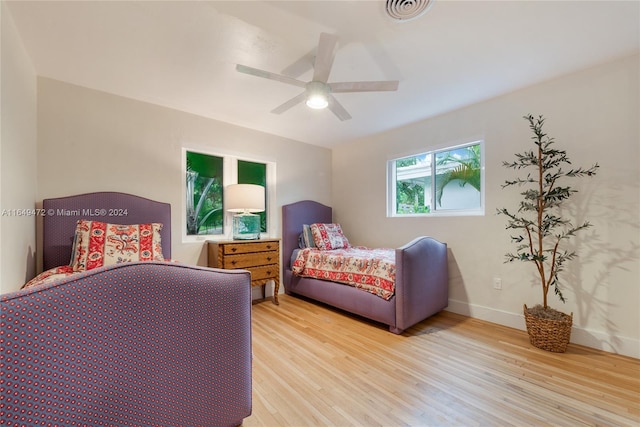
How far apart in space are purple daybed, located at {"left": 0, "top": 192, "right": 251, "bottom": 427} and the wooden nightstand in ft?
5.40

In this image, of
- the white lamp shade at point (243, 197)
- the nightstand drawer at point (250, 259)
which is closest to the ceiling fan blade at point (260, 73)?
the white lamp shade at point (243, 197)

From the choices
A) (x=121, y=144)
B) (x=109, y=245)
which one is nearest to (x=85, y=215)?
(x=109, y=245)

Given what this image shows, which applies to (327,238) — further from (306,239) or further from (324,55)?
(324,55)

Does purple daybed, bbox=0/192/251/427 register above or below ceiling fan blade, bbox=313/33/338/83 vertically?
below

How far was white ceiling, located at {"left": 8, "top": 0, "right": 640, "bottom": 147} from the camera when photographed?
5.01 feet

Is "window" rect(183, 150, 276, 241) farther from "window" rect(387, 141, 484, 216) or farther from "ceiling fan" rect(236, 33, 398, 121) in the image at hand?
"window" rect(387, 141, 484, 216)

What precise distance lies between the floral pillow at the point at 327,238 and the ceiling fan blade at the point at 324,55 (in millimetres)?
2062

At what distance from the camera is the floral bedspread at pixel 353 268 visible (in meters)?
2.40

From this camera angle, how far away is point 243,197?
2.94 m

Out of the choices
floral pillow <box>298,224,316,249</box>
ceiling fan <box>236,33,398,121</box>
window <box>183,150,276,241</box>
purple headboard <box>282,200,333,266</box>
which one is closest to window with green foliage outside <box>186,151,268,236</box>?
window <box>183,150,276,241</box>

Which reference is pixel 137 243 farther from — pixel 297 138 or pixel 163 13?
pixel 297 138

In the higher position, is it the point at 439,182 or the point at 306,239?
the point at 439,182

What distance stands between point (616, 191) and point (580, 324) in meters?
1.11

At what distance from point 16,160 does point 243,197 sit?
169cm
